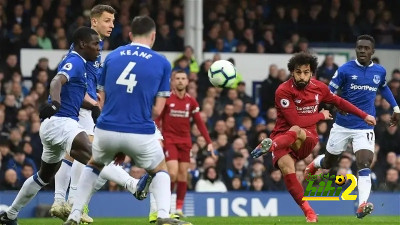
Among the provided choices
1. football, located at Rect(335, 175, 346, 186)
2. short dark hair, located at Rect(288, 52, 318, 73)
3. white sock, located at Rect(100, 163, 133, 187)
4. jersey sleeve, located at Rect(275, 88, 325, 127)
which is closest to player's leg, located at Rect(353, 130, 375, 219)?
jersey sleeve, located at Rect(275, 88, 325, 127)

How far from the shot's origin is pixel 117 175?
Result: 40.8 feet

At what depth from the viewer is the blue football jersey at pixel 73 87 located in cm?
1238

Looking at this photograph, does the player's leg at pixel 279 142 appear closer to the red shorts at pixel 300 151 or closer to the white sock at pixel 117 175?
the red shorts at pixel 300 151

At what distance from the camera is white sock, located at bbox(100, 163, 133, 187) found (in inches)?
484

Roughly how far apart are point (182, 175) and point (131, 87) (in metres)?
6.86

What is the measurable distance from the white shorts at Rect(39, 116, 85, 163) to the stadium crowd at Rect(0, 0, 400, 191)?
5.50 meters

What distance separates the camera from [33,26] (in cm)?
2280

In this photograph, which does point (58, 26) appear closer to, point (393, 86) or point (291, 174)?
point (393, 86)

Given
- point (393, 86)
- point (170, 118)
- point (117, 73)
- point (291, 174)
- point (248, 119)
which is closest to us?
point (117, 73)

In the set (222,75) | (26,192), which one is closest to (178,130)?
(222,75)

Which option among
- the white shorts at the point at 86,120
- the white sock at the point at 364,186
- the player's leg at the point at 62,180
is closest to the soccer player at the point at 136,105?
the player's leg at the point at 62,180

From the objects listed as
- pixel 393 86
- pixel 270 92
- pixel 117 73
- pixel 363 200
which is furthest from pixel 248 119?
pixel 117 73

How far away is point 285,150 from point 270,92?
9533mm

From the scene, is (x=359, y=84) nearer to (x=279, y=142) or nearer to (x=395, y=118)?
(x=395, y=118)
